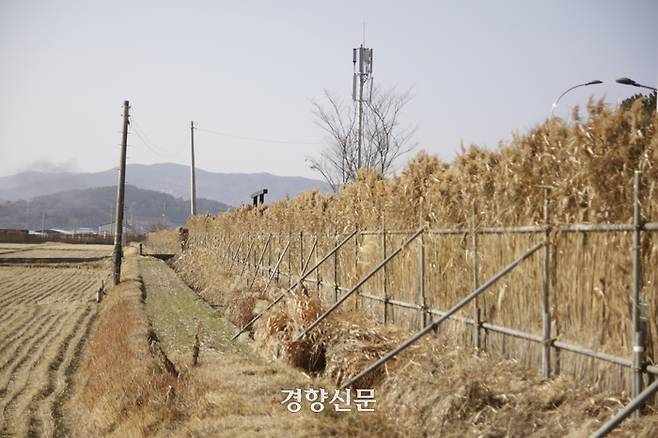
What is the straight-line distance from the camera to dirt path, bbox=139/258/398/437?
24.1ft

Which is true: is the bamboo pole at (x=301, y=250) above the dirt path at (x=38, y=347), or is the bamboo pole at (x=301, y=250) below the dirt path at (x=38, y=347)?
above

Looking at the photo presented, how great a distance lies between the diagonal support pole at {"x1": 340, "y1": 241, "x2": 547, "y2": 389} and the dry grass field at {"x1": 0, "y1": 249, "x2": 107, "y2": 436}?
5.40 meters

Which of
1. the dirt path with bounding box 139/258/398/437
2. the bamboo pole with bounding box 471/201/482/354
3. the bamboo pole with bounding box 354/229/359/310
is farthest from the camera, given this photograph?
the bamboo pole with bounding box 354/229/359/310

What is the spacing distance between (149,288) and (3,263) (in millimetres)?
27409

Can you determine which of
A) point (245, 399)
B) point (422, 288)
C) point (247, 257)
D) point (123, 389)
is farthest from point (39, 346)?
point (422, 288)

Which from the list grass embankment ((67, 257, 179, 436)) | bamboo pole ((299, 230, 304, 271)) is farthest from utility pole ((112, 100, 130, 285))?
bamboo pole ((299, 230, 304, 271))

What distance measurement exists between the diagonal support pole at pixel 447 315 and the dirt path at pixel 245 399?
2.37 feet

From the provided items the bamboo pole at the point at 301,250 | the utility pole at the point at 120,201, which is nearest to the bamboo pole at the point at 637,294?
the bamboo pole at the point at 301,250

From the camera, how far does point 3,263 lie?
4981 cm

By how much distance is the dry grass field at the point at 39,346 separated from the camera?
37.3 feet

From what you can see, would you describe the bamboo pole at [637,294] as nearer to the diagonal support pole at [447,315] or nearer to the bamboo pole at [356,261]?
the diagonal support pole at [447,315]

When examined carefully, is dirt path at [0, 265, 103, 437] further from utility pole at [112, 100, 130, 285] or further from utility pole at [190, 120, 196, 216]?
utility pole at [190, 120, 196, 216]

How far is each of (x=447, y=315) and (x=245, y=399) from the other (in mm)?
2908

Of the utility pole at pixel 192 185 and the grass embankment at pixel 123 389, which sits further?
the utility pole at pixel 192 185
